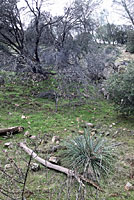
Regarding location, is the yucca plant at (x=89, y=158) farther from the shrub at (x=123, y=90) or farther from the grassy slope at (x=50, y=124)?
the shrub at (x=123, y=90)

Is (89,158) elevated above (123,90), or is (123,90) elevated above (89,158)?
(123,90)

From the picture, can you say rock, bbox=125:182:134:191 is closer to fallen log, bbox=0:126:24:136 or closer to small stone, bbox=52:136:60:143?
small stone, bbox=52:136:60:143

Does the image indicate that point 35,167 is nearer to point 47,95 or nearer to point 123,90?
point 123,90

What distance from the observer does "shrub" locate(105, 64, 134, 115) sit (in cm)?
456

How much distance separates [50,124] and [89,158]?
2.04 metres

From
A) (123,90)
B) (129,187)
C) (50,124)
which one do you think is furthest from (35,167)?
(123,90)

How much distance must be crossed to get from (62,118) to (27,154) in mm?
2052

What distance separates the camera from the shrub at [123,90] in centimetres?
456

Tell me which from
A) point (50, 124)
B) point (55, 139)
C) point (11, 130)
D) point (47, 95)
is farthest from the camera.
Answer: point (47, 95)

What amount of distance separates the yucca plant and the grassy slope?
5.8 inches

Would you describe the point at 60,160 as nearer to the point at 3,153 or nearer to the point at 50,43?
the point at 3,153

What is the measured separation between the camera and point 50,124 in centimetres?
427

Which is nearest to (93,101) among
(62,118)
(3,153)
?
(62,118)

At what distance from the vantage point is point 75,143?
2.72m
